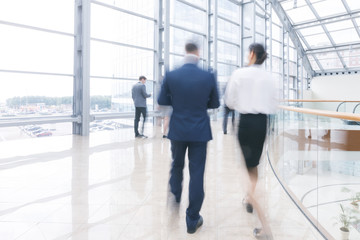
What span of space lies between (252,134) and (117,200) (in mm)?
1464

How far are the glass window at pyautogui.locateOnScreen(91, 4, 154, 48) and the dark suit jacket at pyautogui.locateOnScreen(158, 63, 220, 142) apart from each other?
19.2 ft

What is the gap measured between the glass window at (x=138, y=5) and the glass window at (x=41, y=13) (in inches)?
45.2

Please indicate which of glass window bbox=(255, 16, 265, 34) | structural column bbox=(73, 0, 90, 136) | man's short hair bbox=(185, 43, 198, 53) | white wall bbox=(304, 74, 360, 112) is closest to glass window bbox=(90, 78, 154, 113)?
structural column bbox=(73, 0, 90, 136)

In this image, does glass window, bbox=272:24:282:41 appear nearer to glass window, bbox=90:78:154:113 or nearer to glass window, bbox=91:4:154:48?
glass window, bbox=91:4:154:48

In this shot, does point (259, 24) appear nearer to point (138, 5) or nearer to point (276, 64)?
point (276, 64)

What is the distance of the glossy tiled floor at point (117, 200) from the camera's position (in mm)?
2230

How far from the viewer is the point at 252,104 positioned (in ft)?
7.47

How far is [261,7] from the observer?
46.5ft

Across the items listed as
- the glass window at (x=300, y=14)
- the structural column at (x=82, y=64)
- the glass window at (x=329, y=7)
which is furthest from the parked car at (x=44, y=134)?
the glass window at (x=300, y=14)

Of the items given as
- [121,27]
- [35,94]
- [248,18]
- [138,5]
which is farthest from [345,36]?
[35,94]

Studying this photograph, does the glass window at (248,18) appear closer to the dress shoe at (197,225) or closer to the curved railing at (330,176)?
the curved railing at (330,176)

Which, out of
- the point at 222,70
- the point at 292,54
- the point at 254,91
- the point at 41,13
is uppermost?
the point at 292,54

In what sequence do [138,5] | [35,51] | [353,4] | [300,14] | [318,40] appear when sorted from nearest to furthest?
[35,51] → [138,5] → [353,4] → [300,14] → [318,40]

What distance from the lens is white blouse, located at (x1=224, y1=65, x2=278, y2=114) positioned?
89.4 inches
